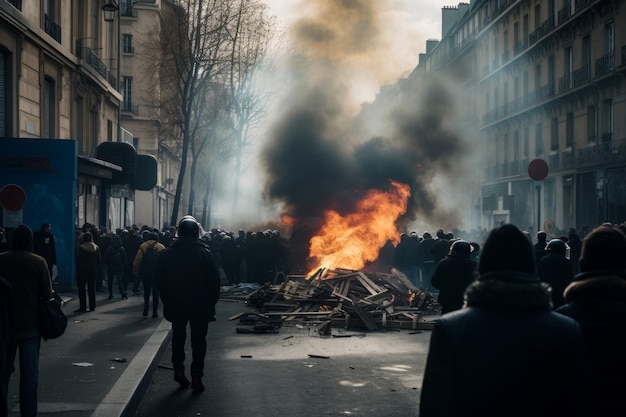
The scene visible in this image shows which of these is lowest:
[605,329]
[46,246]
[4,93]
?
[46,246]

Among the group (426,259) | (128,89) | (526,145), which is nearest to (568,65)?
(526,145)

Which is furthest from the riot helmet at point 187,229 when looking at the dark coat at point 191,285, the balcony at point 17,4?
the balcony at point 17,4

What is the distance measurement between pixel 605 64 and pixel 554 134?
24.0 feet

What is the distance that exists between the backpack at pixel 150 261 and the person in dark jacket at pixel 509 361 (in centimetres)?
1289

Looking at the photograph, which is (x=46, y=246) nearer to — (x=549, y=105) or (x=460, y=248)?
(x=460, y=248)

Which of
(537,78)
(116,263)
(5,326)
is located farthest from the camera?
(537,78)

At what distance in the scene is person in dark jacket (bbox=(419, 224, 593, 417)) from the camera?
297 centimetres

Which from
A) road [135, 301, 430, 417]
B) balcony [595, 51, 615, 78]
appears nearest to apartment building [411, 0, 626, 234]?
balcony [595, 51, 615, 78]

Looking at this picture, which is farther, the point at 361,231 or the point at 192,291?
the point at 361,231

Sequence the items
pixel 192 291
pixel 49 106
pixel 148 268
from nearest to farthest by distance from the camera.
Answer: pixel 192 291
pixel 148 268
pixel 49 106

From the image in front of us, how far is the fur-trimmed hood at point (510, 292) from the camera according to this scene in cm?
296

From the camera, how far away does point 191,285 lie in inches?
344

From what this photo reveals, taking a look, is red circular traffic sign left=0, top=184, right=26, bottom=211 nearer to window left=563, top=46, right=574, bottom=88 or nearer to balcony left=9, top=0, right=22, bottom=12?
balcony left=9, top=0, right=22, bottom=12

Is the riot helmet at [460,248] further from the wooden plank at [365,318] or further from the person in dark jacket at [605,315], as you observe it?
the person in dark jacket at [605,315]
